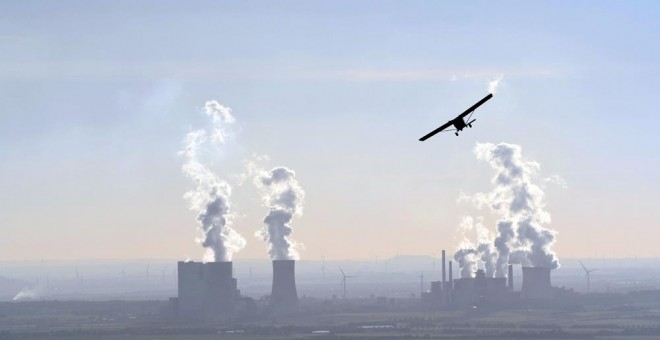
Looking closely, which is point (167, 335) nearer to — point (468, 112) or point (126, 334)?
point (126, 334)

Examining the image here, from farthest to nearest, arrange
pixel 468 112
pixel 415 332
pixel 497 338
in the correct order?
pixel 415 332 → pixel 497 338 → pixel 468 112

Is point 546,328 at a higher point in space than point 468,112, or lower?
lower

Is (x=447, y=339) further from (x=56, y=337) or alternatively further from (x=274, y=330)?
(x=56, y=337)

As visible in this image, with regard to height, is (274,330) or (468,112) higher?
(468,112)

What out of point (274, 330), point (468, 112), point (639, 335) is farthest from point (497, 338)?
point (468, 112)

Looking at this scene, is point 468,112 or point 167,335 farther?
point 167,335

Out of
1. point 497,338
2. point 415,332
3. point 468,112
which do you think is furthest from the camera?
point 415,332

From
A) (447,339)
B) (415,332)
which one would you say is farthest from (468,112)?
(415,332)

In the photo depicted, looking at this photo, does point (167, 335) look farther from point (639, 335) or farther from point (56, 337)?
point (639, 335)

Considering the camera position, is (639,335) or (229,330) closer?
(639,335)
